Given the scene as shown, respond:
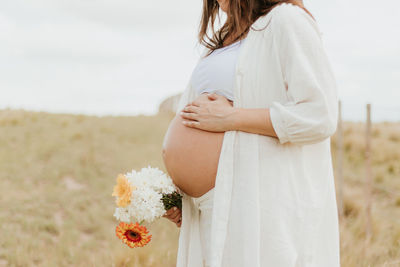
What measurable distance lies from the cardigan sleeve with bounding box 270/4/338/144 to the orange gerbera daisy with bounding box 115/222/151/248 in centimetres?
80

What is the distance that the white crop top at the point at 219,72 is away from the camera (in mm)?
1814

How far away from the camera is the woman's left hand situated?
1732 mm

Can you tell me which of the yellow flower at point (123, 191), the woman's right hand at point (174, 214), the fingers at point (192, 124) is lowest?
the woman's right hand at point (174, 214)

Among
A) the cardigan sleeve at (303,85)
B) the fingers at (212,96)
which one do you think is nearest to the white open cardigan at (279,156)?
the cardigan sleeve at (303,85)

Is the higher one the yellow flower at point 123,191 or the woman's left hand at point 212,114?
the woman's left hand at point 212,114

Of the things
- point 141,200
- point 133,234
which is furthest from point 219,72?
point 133,234

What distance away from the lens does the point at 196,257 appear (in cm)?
193

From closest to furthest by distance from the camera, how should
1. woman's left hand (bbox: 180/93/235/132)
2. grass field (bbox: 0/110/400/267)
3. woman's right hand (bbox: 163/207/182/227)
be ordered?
1. woman's left hand (bbox: 180/93/235/132)
2. woman's right hand (bbox: 163/207/182/227)
3. grass field (bbox: 0/110/400/267)

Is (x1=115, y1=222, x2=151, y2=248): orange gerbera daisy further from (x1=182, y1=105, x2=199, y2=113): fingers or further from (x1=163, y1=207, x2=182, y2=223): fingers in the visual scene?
(x1=182, y1=105, x2=199, y2=113): fingers

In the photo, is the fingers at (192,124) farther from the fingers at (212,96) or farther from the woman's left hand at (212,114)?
the fingers at (212,96)

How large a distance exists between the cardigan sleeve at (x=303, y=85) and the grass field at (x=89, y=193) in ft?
8.26

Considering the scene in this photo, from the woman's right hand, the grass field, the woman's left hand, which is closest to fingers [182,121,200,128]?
the woman's left hand

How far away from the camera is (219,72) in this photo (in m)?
1.84

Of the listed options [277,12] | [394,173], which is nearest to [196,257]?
[277,12]
